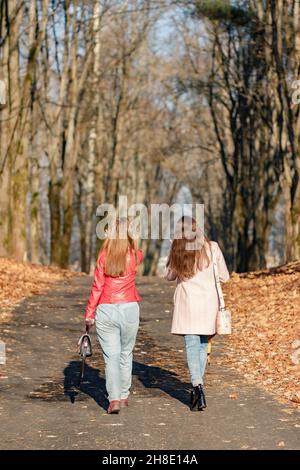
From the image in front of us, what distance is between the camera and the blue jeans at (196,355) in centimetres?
949

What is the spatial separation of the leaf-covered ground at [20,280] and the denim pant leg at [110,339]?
684 cm

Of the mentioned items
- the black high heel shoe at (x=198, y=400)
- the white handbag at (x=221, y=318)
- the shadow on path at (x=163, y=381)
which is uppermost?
the white handbag at (x=221, y=318)

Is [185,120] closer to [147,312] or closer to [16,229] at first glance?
[16,229]

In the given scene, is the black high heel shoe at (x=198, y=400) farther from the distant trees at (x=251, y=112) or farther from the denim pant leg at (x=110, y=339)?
the distant trees at (x=251, y=112)

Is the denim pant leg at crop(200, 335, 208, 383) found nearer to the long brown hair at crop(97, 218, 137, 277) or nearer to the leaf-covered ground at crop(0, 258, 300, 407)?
the leaf-covered ground at crop(0, 258, 300, 407)

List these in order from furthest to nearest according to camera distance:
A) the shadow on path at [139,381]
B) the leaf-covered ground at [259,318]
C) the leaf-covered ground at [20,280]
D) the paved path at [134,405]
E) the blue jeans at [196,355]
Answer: the leaf-covered ground at [20,280] → the leaf-covered ground at [259,318] → the shadow on path at [139,381] → the blue jeans at [196,355] → the paved path at [134,405]

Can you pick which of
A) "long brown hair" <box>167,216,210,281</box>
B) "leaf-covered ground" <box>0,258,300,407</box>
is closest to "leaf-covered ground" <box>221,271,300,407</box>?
"leaf-covered ground" <box>0,258,300,407</box>

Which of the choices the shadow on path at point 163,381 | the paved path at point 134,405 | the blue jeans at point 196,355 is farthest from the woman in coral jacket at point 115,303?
the shadow on path at point 163,381

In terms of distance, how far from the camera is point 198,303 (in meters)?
9.63

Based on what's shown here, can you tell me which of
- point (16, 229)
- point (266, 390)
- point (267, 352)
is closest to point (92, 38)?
point (16, 229)

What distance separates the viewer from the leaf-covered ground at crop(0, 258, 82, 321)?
1842cm

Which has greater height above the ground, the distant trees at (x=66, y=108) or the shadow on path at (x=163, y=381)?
the distant trees at (x=66, y=108)

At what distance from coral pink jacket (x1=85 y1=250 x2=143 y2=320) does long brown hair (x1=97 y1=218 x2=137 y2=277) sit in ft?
0.18

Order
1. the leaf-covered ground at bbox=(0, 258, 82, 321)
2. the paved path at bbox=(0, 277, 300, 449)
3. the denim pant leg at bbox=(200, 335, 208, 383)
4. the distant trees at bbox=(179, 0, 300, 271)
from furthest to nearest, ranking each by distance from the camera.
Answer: the distant trees at bbox=(179, 0, 300, 271) < the leaf-covered ground at bbox=(0, 258, 82, 321) < the denim pant leg at bbox=(200, 335, 208, 383) < the paved path at bbox=(0, 277, 300, 449)
